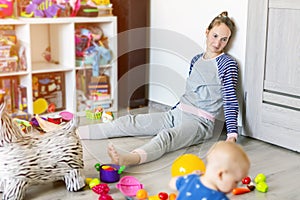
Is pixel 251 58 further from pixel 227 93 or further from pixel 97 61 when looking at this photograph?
pixel 97 61

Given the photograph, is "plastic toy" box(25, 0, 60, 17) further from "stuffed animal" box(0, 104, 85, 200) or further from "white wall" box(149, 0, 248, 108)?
"stuffed animal" box(0, 104, 85, 200)

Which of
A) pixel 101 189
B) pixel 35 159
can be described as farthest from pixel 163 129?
pixel 35 159

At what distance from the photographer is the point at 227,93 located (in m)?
1.99

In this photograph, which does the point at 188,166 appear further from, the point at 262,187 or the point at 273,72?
the point at 273,72

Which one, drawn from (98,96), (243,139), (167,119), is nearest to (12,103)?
(98,96)

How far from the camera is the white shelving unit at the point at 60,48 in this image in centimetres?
226

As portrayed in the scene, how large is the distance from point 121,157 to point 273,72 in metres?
0.76

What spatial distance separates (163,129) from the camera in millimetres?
1984

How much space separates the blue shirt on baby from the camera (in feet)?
3.22

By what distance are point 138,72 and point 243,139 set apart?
802 millimetres

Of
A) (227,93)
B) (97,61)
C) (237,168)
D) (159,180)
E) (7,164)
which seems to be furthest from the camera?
(97,61)

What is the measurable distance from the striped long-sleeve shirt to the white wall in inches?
3.9

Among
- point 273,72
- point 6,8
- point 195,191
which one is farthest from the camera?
point 6,8

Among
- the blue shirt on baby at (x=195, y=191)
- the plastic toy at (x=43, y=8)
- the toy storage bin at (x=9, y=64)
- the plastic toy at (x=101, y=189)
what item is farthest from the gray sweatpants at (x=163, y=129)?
the blue shirt on baby at (x=195, y=191)
